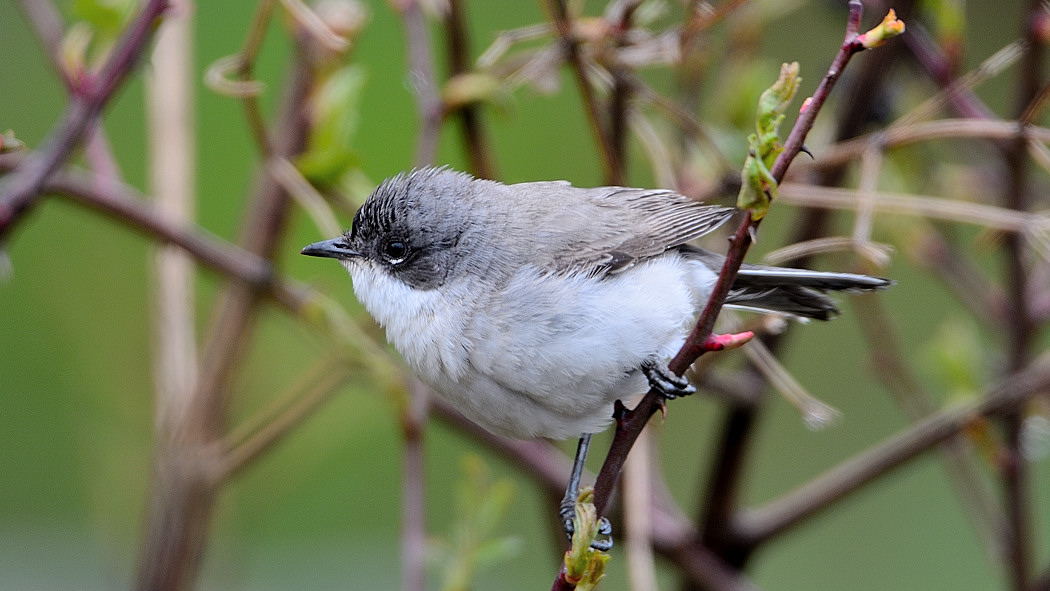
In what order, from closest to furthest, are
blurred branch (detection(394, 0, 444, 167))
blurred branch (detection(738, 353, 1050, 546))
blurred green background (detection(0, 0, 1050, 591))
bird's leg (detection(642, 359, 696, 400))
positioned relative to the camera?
1. bird's leg (detection(642, 359, 696, 400))
2. blurred branch (detection(738, 353, 1050, 546))
3. blurred branch (detection(394, 0, 444, 167))
4. blurred green background (detection(0, 0, 1050, 591))

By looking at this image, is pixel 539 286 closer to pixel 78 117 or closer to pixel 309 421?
pixel 78 117

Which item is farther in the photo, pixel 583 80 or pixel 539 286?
pixel 583 80

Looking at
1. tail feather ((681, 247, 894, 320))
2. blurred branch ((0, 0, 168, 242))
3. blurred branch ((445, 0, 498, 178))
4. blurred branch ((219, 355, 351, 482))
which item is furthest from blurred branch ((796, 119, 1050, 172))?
blurred branch ((0, 0, 168, 242))

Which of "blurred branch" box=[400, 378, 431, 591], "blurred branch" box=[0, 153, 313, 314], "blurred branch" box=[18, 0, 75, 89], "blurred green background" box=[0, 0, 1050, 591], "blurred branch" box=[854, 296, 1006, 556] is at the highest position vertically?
"blurred branch" box=[18, 0, 75, 89]

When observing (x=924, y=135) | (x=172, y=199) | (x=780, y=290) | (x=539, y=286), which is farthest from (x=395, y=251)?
(x=924, y=135)

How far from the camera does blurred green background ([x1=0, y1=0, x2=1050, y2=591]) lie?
3336mm

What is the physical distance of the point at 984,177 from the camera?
130 inches

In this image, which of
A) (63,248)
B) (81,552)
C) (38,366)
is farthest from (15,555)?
(63,248)

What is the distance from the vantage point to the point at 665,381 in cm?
204

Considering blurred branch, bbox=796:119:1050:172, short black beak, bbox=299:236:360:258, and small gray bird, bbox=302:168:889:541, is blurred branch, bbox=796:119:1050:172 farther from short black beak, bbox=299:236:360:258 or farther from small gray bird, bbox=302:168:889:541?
short black beak, bbox=299:236:360:258

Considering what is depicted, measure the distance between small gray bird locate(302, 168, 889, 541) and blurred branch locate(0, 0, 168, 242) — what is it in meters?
0.55

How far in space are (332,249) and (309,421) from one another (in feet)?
3.03

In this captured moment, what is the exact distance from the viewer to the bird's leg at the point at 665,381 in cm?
195

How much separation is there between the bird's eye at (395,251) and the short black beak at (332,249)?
69 mm
